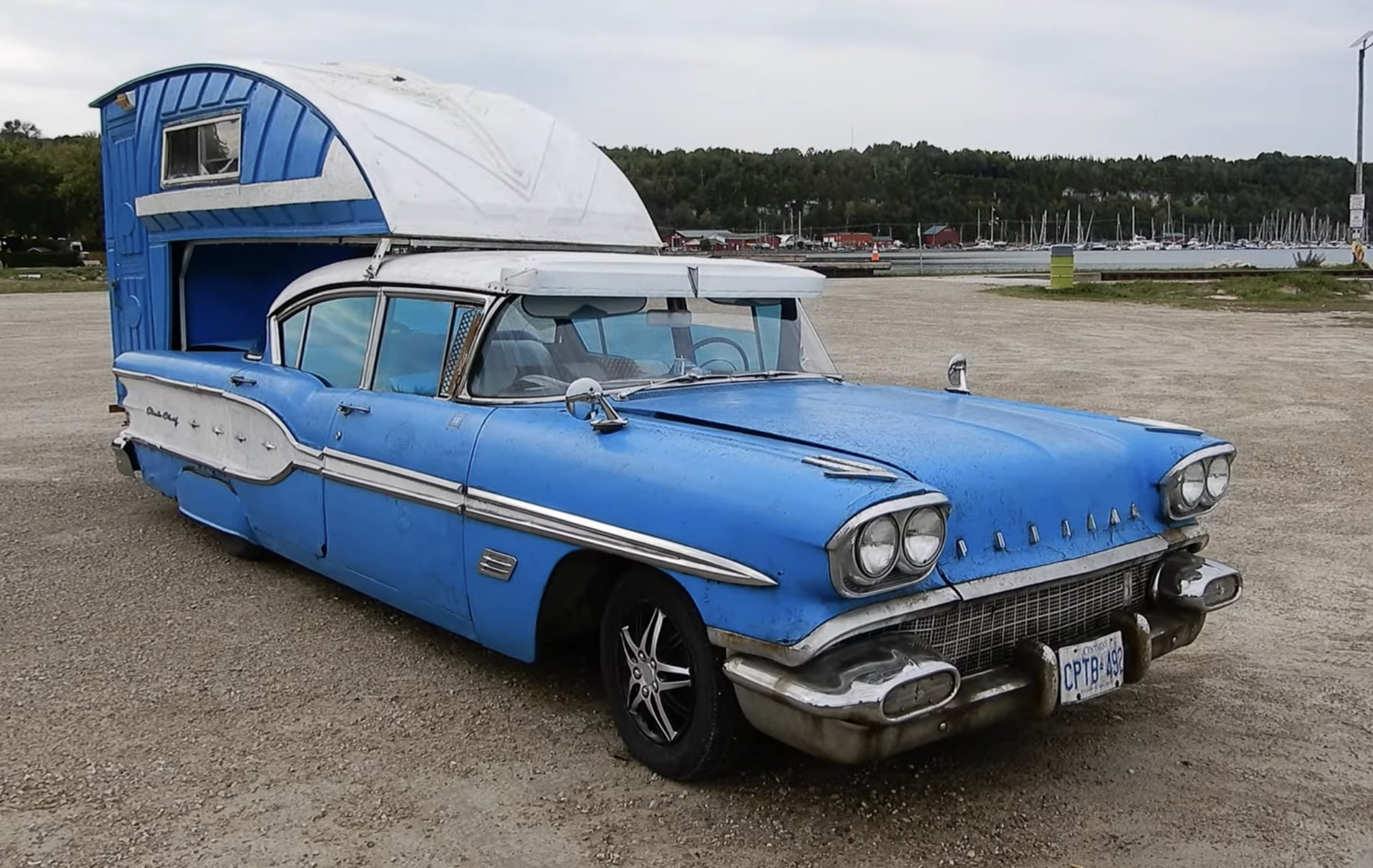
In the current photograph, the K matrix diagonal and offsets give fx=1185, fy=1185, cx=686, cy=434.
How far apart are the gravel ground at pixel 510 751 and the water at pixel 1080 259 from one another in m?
39.7

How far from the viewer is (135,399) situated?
686cm

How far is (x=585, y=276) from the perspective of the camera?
4.50 meters

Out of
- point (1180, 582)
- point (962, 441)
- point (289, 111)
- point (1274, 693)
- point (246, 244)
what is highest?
point (289, 111)

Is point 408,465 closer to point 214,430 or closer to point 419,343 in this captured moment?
point 419,343

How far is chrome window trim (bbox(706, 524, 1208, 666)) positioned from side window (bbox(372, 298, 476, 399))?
5.91 ft

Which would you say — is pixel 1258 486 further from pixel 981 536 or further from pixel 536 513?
pixel 536 513

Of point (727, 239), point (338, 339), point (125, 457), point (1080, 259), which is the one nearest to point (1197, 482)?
point (338, 339)

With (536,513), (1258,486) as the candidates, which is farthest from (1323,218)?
(536,513)

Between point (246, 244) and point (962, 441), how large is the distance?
207 inches

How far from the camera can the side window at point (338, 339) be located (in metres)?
5.10

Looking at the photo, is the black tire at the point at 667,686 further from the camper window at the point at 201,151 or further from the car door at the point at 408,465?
the camper window at the point at 201,151

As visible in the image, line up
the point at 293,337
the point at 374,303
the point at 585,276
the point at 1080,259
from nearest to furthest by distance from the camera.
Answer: the point at 585,276 → the point at 374,303 → the point at 293,337 → the point at 1080,259

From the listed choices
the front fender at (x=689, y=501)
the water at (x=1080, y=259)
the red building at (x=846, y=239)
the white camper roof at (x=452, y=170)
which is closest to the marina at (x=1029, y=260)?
the water at (x=1080, y=259)

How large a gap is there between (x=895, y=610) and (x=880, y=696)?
0.27 m
